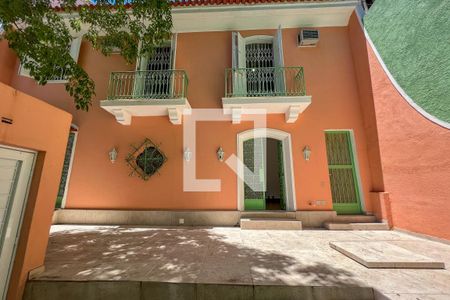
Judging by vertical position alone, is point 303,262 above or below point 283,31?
below

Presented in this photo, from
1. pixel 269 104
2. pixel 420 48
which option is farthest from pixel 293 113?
pixel 420 48

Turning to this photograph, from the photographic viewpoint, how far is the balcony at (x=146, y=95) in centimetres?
629

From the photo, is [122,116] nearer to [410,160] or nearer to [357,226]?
[357,226]

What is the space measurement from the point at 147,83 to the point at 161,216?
187 inches

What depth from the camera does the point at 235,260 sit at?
11.1 ft

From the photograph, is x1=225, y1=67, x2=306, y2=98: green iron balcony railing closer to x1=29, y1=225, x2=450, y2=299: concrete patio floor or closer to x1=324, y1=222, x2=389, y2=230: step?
x1=324, y1=222, x2=389, y2=230: step

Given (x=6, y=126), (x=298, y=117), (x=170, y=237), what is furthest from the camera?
(x=298, y=117)

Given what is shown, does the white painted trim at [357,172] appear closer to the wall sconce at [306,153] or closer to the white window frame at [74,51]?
the wall sconce at [306,153]

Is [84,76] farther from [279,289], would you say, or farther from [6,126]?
[279,289]

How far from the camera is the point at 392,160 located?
17.8 ft

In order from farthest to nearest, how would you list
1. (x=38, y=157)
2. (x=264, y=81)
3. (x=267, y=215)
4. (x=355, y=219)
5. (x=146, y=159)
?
(x=264, y=81) < (x=146, y=159) < (x=267, y=215) < (x=355, y=219) < (x=38, y=157)

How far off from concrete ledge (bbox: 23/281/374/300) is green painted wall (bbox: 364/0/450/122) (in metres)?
4.32

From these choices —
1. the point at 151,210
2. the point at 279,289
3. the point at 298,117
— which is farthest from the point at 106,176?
the point at 298,117

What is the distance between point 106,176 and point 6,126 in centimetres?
457
